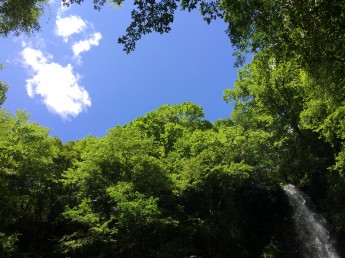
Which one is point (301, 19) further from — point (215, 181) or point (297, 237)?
point (297, 237)

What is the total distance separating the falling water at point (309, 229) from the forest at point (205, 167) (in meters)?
0.60

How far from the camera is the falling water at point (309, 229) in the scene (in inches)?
924

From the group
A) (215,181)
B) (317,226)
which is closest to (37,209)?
(215,181)

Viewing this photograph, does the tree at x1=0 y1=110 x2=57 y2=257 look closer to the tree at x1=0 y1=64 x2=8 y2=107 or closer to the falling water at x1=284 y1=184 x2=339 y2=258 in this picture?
the tree at x1=0 y1=64 x2=8 y2=107

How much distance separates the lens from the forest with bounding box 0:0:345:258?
344 inches

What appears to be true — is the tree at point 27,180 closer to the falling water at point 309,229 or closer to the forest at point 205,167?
the forest at point 205,167

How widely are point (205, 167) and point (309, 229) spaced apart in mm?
10835

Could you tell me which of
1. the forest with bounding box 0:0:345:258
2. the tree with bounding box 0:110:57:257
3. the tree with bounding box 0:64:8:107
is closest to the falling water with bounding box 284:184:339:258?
the forest with bounding box 0:0:345:258

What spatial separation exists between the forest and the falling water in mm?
602

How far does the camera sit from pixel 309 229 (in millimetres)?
25406

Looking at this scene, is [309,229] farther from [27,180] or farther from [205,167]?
[27,180]

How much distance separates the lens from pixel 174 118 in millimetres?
35188

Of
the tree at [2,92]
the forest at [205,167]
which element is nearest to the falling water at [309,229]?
the forest at [205,167]

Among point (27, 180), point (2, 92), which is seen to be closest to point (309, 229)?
point (27, 180)
